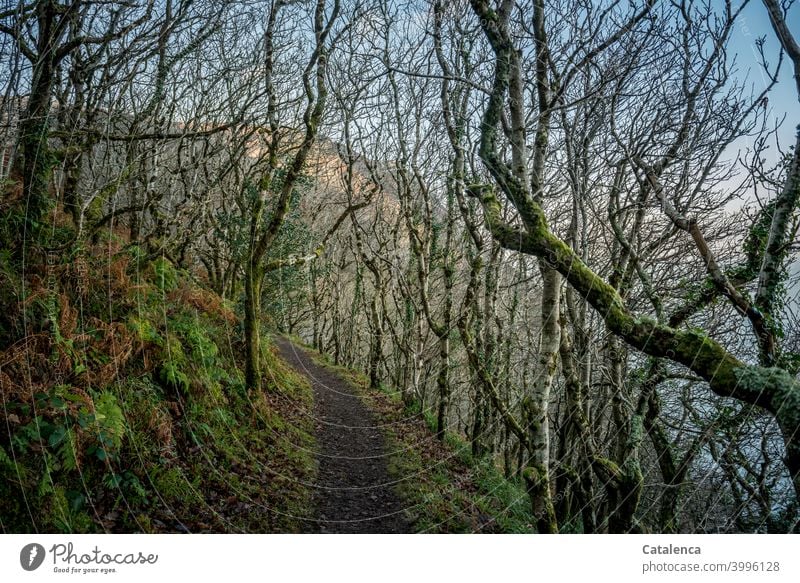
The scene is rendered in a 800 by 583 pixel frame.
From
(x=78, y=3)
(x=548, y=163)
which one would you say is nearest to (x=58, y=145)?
(x=78, y=3)

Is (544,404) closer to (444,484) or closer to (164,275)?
(444,484)

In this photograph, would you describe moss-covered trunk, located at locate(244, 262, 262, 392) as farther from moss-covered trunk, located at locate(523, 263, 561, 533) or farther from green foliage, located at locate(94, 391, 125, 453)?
moss-covered trunk, located at locate(523, 263, 561, 533)

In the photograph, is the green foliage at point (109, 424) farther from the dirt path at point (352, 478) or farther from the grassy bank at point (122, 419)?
the dirt path at point (352, 478)

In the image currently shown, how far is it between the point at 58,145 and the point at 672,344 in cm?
889

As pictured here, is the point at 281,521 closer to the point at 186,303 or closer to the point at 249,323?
the point at 249,323
